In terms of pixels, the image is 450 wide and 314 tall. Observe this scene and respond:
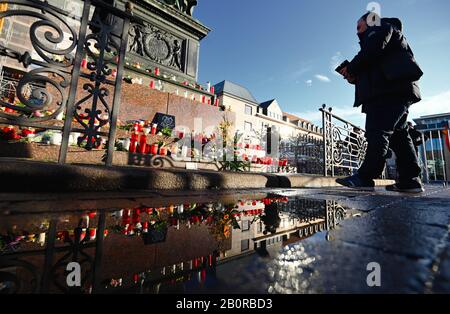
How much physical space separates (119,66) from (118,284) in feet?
7.36

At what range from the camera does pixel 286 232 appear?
30.1 inches

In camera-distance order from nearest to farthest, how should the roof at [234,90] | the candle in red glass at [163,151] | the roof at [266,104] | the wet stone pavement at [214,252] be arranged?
the wet stone pavement at [214,252] → the candle in red glass at [163,151] → the roof at [234,90] → the roof at [266,104]

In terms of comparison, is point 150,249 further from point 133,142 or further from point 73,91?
point 133,142

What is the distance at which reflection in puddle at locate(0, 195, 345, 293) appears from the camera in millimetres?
395

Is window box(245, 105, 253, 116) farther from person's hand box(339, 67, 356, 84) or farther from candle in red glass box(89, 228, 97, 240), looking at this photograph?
candle in red glass box(89, 228, 97, 240)

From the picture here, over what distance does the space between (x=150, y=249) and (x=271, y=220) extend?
0.54 meters

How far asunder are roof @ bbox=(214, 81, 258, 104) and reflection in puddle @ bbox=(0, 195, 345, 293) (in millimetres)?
30708

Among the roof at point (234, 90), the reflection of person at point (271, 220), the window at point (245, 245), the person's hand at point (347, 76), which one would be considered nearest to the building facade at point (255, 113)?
the roof at point (234, 90)

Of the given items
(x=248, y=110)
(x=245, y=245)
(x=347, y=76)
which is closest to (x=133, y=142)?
(x=347, y=76)

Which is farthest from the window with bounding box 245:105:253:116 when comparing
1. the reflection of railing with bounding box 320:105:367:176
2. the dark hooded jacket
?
the dark hooded jacket

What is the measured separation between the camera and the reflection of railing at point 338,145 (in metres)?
5.00

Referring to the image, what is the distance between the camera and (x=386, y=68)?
2537 mm

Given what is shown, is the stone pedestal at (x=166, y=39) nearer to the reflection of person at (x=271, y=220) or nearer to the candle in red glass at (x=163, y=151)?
the candle in red glass at (x=163, y=151)

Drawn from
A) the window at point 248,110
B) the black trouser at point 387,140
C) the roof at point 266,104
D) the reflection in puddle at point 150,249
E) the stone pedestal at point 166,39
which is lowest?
the reflection in puddle at point 150,249
